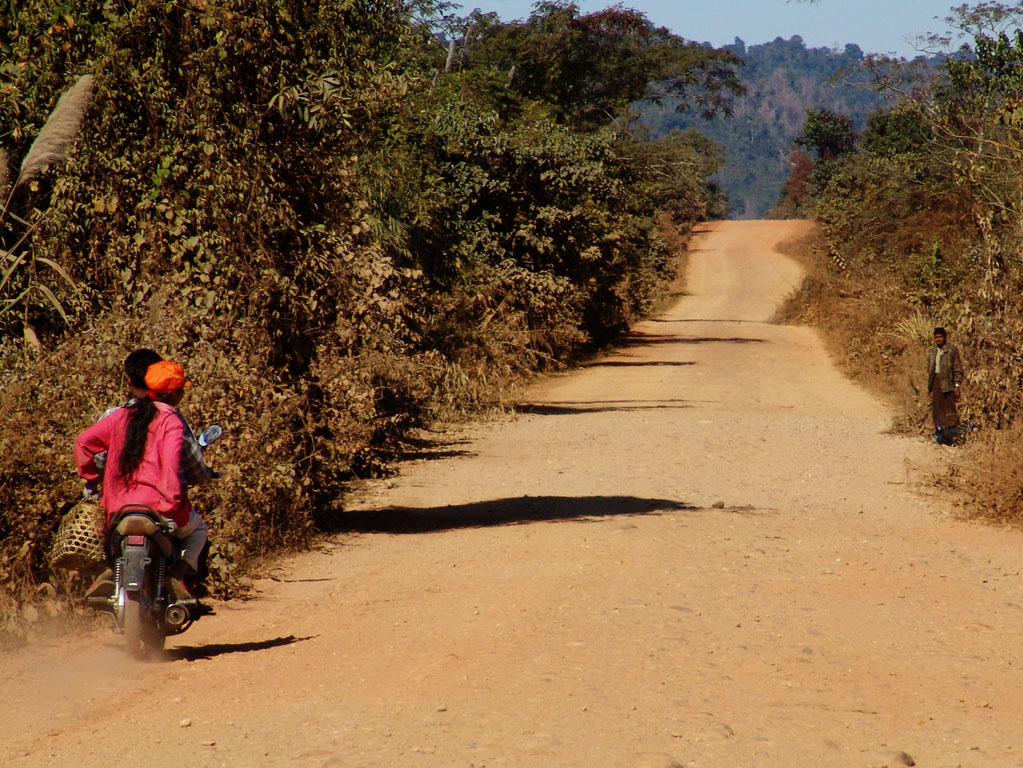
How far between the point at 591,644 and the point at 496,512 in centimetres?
490

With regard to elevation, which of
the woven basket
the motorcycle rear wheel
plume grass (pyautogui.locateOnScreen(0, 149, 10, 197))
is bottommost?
the motorcycle rear wheel

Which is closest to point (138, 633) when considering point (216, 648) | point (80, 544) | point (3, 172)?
point (216, 648)

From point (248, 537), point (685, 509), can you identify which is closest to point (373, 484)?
point (685, 509)

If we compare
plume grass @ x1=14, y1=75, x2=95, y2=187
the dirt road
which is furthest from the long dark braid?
plume grass @ x1=14, y1=75, x2=95, y2=187

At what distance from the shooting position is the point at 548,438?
16.7m

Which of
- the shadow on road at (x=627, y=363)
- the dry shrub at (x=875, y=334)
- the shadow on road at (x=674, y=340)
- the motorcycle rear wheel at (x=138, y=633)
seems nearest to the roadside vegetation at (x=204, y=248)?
the motorcycle rear wheel at (x=138, y=633)

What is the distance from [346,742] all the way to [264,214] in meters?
5.62

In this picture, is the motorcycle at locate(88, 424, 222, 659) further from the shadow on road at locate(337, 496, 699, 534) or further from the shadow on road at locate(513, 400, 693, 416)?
the shadow on road at locate(513, 400, 693, 416)

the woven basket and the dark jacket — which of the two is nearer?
the woven basket

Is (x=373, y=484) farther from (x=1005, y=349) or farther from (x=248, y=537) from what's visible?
(x=1005, y=349)

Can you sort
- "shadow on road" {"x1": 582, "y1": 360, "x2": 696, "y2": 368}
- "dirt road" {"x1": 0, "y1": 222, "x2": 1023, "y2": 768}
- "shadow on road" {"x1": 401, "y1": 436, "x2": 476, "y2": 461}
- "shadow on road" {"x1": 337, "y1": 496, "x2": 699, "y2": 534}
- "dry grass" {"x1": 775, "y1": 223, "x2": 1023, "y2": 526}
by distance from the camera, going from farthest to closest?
"shadow on road" {"x1": 582, "y1": 360, "x2": 696, "y2": 368} → "shadow on road" {"x1": 401, "y1": 436, "x2": 476, "y2": 461} → "dry grass" {"x1": 775, "y1": 223, "x2": 1023, "y2": 526} → "shadow on road" {"x1": 337, "y1": 496, "x2": 699, "y2": 534} → "dirt road" {"x1": 0, "y1": 222, "x2": 1023, "y2": 768}

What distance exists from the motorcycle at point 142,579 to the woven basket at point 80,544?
0.47 meters

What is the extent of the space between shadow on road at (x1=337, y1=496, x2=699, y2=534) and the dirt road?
0.05m

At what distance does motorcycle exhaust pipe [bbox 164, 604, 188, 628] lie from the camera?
6.09 meters
